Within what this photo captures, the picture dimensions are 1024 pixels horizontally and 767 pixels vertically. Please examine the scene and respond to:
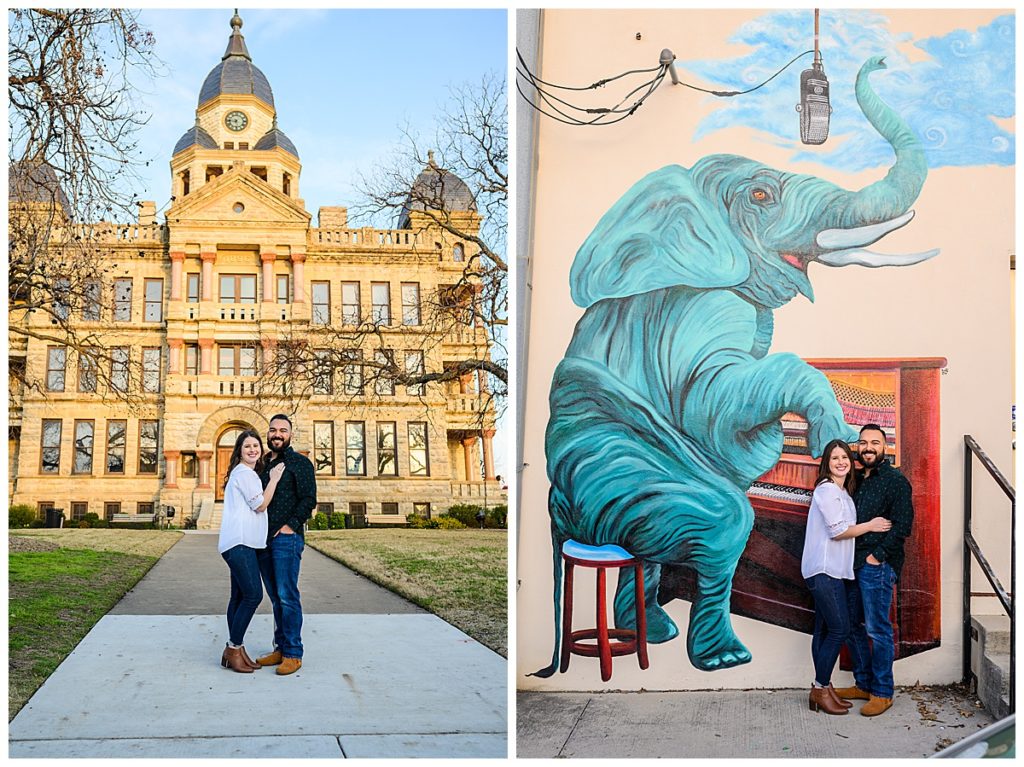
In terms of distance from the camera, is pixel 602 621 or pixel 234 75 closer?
pixel 602 621

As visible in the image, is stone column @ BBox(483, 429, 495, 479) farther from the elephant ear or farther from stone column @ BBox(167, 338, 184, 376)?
the elephant ear

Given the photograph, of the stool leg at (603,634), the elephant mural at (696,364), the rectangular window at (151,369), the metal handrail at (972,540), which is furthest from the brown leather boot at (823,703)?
the rectangular window at (151,369)

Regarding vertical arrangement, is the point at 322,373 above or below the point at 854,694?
above

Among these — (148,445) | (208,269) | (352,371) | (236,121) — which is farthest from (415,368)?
(236,121)

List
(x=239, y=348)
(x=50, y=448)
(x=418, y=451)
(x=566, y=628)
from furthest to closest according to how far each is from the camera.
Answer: (x=418, y=451) < (x=239, y=348) < (x=50, y=448) < (x=566, y=628)

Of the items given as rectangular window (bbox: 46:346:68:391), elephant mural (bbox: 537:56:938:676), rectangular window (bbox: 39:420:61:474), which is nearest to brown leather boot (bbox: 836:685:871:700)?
elephant mural (bbox: 537:56:938:676)

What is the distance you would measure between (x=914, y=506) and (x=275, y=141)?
6.46 metres

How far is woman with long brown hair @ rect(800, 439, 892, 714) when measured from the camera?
5.31 m

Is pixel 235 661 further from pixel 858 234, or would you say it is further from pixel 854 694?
pixel 858 234

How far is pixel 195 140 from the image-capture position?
8539 millimetres

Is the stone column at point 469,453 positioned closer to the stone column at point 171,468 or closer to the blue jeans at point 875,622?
the stone column at point 171,468

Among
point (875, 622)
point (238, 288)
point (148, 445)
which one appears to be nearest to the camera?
point (875, 622)

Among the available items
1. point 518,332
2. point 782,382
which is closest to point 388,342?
point 518,332

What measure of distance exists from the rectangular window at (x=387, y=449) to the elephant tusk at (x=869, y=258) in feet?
17.5
